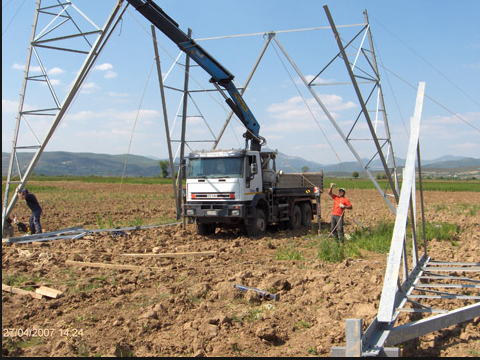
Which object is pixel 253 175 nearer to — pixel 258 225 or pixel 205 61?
pixel 258 225

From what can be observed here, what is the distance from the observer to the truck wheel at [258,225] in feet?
44.6

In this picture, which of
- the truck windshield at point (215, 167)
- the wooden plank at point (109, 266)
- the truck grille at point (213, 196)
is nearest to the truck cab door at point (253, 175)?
the truck windshield at point (215, 167)

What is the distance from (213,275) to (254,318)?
241 cm

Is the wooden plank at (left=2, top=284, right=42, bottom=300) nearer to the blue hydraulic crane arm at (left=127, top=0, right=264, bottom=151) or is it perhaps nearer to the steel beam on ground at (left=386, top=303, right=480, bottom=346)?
the steel beam on ground at (left=386, top=303, right=480, bottom=346)

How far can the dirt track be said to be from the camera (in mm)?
5316

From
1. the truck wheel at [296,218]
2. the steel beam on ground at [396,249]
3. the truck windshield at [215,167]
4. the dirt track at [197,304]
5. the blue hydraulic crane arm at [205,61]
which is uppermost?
the blue hydraulic crane arm at [205,61]

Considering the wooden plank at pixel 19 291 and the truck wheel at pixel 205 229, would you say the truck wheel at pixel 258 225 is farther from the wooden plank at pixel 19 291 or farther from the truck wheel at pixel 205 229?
the wooden plank at pixel 19 291

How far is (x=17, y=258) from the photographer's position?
991 centimetres

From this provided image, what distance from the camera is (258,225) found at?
45.2ft

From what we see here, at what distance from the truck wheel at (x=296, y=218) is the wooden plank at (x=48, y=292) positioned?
974 centimetres

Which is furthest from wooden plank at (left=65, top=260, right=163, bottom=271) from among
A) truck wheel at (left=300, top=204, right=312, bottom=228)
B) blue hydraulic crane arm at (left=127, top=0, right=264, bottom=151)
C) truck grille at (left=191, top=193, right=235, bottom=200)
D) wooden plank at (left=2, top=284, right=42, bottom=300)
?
truck wheel at (left=300, top=204, right=312, bottom=228)

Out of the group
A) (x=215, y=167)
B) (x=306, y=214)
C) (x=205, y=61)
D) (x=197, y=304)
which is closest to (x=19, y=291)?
(x=197, y=304)

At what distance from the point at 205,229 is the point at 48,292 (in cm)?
748

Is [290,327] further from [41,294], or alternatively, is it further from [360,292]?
[41,294]
